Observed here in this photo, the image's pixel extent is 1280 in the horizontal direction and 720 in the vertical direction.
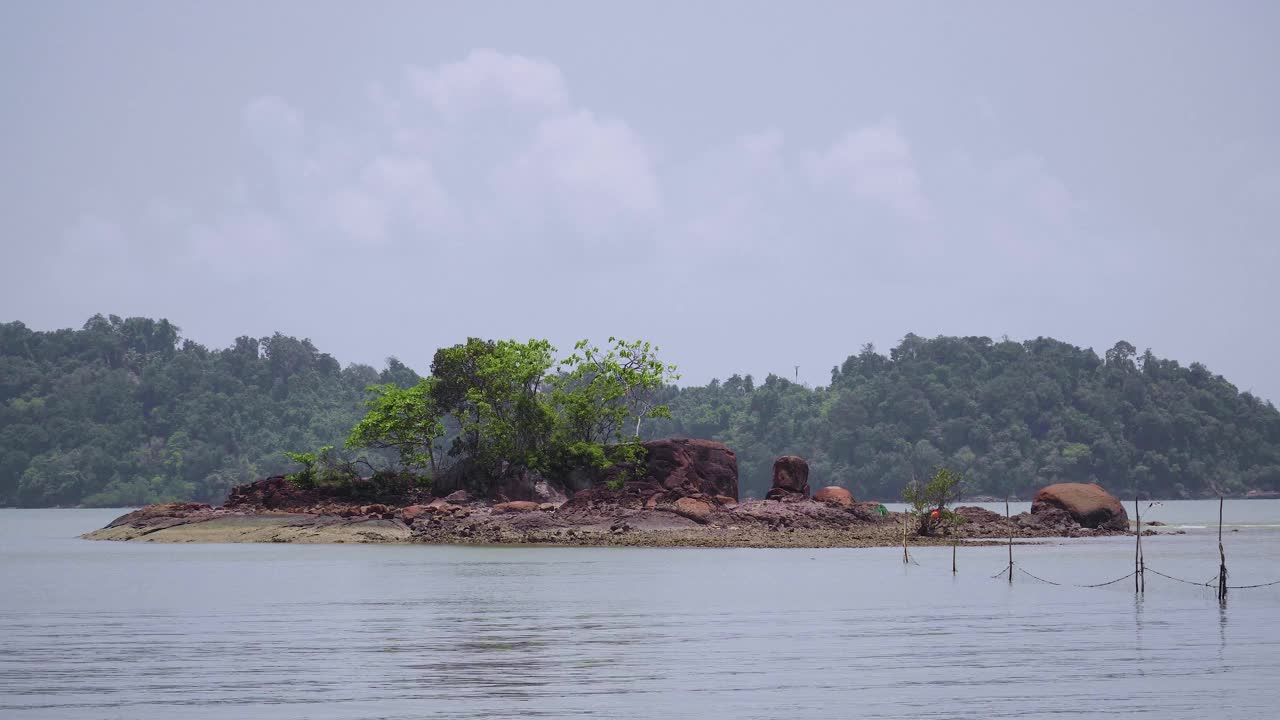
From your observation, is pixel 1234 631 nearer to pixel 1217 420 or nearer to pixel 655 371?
pixel 655 371

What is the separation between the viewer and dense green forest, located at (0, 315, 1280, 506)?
15338 centimetres

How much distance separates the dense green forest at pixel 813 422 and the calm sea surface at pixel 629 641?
10858cm

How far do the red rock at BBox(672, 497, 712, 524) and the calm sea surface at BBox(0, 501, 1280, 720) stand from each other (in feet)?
49.3

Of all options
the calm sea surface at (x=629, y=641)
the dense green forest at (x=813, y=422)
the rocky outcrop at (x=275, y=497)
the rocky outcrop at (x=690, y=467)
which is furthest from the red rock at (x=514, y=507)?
the dense green forest at (x=813, y=422)

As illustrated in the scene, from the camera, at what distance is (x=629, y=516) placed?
64.0m

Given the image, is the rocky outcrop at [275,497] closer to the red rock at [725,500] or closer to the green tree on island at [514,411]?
the green tree on island at [514,411]

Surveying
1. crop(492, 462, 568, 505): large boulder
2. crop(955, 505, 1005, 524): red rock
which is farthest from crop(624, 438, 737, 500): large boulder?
crop(955, 505, 1005, 524): red rock

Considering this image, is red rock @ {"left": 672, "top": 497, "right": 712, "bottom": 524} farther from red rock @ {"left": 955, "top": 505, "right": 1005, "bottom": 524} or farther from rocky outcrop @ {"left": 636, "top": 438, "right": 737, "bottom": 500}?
red rock @ {"left": 955, "top": 505, "right": 1005, "bottom": 524}

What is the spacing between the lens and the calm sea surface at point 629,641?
20.0 m

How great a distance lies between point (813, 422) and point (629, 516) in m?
107

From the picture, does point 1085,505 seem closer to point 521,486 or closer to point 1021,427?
point 521,486

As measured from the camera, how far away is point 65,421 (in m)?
153

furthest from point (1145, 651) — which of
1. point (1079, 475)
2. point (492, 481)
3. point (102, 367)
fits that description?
point (102, 367)

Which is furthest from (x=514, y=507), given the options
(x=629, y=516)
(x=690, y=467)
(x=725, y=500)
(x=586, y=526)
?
(x=725, y=500)
